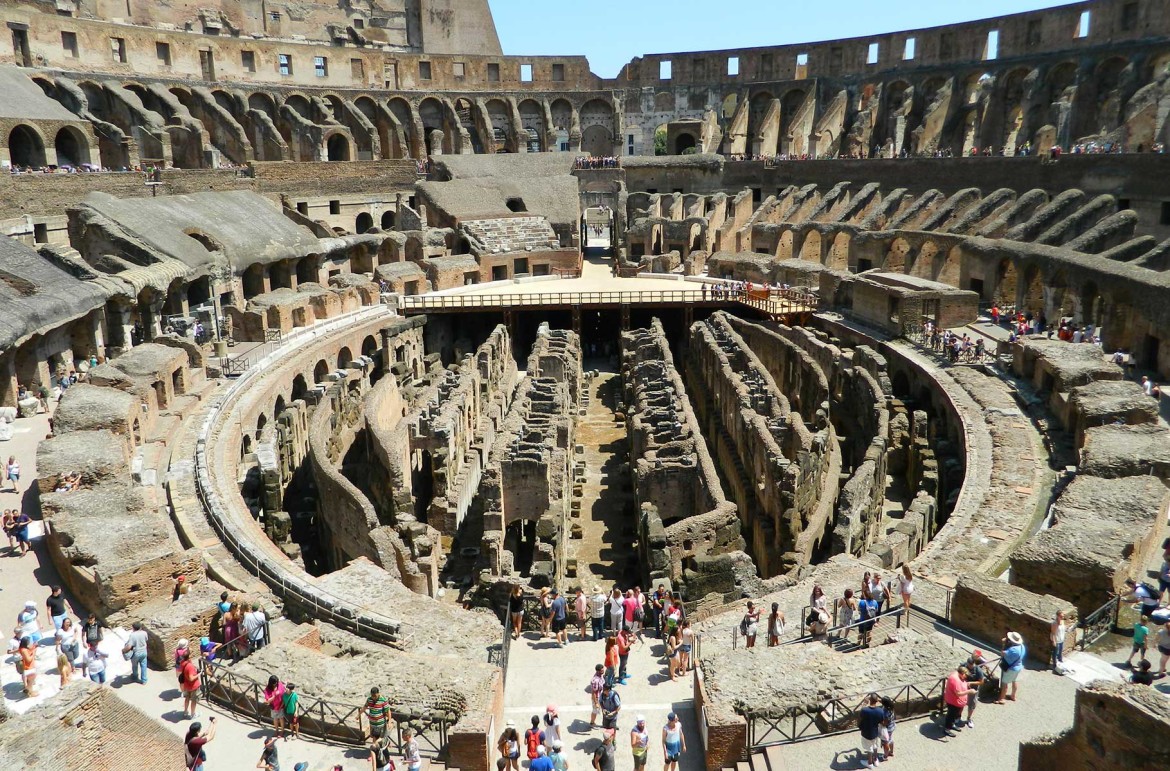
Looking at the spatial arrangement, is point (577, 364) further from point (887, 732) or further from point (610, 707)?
point (887, 732)

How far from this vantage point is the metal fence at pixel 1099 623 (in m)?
12.4

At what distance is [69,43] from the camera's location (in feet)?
150

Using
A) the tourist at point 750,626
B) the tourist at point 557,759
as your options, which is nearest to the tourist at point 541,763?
the tourist at point 557,759

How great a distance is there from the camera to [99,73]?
46.6 m

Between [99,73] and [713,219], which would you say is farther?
[713,219]

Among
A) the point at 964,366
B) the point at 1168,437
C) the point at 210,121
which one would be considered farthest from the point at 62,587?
the point at 210,121

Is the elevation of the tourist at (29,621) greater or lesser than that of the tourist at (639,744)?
greater

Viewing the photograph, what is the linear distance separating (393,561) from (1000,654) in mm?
10153

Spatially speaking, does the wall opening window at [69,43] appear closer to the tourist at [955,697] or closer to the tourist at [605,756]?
the tourist at [605,756]

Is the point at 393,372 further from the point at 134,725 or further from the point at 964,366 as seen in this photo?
the point at 134,725

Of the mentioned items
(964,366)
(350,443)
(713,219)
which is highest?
(713,219)

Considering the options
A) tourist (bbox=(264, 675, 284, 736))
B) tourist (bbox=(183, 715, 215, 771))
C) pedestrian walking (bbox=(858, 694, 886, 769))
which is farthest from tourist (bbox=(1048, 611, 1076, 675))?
tourist (bbox=(183, 715, 215, 771))

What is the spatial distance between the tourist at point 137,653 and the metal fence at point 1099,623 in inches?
476

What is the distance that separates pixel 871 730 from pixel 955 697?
120 centimetres
